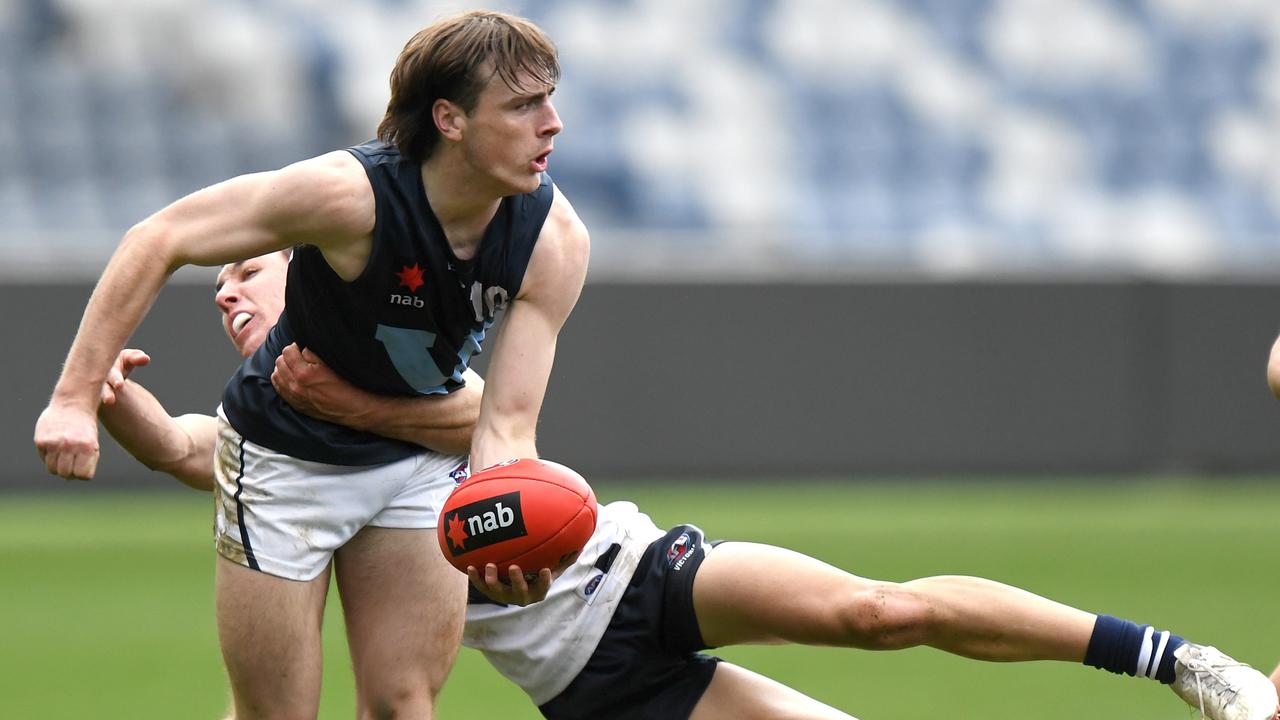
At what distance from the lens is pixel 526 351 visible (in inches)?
191

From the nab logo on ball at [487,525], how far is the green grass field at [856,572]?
25.7 inches

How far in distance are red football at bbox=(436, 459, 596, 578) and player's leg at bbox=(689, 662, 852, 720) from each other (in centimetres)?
70

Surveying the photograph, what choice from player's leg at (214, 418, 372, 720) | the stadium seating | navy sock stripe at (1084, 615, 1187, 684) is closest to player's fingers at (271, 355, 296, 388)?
player's leg at (214, 418, 372, 720)

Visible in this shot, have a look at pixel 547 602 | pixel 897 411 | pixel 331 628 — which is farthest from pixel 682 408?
pixel 547 602

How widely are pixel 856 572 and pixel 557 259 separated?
543 centimetres

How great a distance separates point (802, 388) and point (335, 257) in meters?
9.38

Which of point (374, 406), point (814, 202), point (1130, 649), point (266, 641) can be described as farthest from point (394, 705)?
point (814, 202)

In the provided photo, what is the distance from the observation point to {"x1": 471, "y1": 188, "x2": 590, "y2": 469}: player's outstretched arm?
15.8 feet

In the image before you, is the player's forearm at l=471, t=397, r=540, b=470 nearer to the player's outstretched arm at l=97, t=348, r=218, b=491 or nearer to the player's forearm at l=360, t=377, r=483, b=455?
the player's forearm at l=360, t=377, r=483, b=455

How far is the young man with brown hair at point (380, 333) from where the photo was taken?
175 inches

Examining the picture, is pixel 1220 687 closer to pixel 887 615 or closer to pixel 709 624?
pixel 887 615

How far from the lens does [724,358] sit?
45.1 feet

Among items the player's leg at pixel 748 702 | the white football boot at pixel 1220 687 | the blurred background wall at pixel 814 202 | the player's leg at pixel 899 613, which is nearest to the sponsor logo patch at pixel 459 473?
the player's leg at pixel 748 702

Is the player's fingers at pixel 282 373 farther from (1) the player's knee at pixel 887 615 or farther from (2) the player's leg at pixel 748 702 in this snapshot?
(1) the player's knee at pixel 887 615
